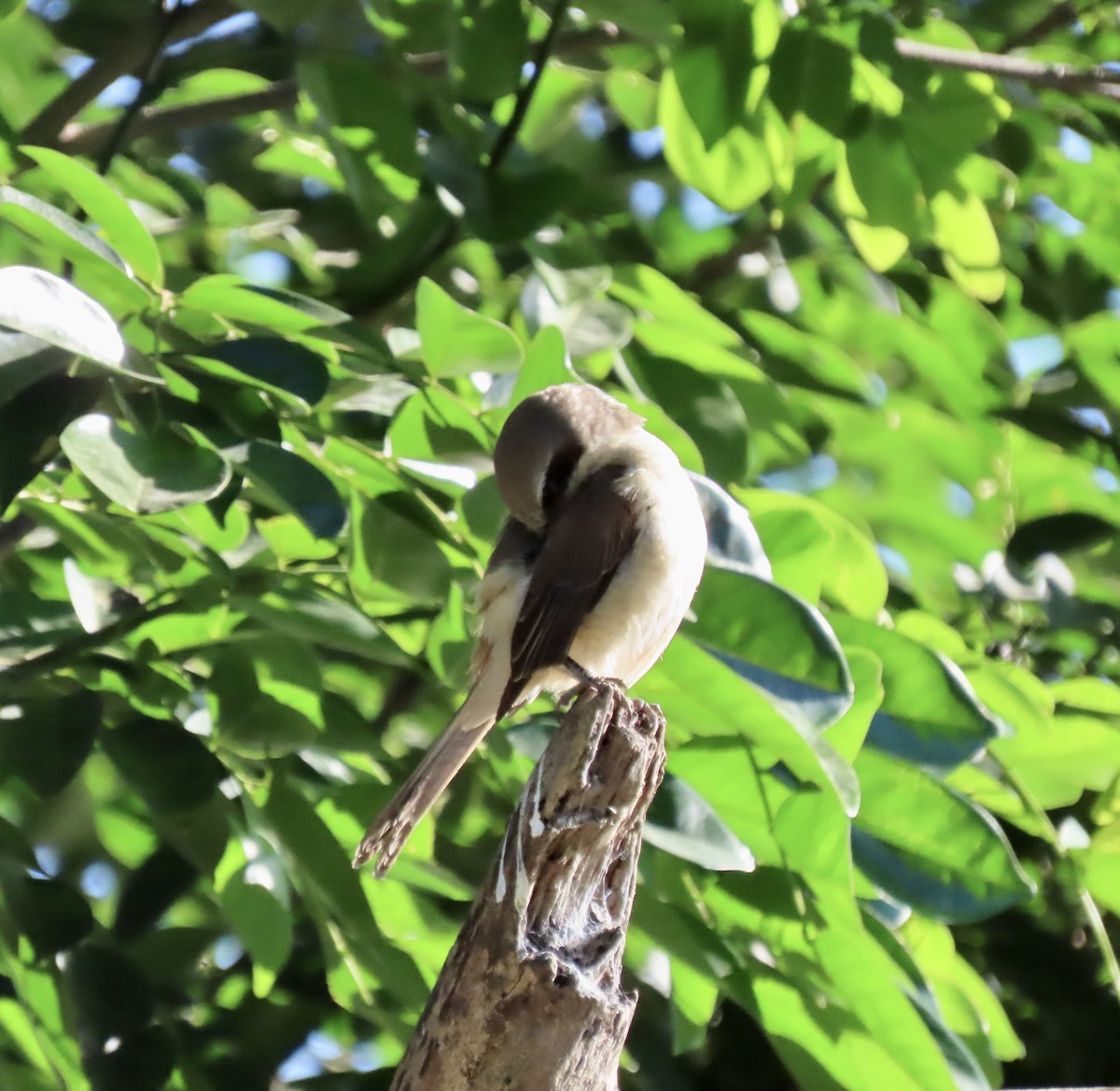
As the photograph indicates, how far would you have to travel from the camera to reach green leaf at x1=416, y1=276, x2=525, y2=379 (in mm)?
2252

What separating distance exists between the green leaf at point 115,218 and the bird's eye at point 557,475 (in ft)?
2.51

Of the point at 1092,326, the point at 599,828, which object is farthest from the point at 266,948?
the point at 1092,326

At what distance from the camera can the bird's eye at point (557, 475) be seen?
8.65 feet

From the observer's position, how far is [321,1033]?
3346 millimetres

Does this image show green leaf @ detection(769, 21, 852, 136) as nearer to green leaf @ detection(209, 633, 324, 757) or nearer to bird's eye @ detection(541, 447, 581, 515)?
bird's eye @ detection(541, 447, 581, 515)

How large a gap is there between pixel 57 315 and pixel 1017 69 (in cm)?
194

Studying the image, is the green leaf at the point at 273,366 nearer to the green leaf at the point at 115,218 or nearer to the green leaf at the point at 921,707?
the green leaf at the point at 115,218

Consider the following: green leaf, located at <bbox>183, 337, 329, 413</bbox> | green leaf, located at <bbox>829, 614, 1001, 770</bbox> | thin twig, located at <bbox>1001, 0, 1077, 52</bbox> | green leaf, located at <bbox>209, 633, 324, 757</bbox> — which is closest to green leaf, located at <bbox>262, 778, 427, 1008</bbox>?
green leaf, located at <bbox>209, 633, 324, 757</bbox>

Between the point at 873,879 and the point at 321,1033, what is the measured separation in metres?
1.62

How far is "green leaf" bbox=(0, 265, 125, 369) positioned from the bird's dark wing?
90cm

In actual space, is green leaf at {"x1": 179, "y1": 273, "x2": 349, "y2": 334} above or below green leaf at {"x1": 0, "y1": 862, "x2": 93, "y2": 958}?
above

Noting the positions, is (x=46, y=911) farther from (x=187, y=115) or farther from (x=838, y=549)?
(x=187, y=115)

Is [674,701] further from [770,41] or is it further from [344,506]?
[770,41]

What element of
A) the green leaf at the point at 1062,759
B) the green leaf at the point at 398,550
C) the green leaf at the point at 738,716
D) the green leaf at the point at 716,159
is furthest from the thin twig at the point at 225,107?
the green leaf at the point at 1062,759
